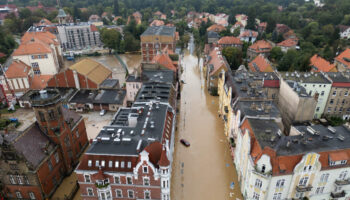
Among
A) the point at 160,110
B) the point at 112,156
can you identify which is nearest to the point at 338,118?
the point at 160,110

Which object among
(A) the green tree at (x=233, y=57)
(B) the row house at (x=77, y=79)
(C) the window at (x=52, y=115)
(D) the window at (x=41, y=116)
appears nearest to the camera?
(D) the window at (x=41, y=116)

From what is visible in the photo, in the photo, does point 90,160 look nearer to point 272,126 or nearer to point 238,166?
point 238,166

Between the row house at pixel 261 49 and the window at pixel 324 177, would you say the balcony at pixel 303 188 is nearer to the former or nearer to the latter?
the window at pixel 324 177

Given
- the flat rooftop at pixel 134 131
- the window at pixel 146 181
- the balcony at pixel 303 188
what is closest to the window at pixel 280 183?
the balcony at pixel 303 188

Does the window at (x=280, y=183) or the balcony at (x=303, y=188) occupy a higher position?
the window at (x=280, y=183)

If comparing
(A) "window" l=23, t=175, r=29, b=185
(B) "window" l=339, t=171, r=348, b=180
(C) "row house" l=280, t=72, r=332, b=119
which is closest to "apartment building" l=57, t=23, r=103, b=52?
(A) "window" l=23, t=175, r=29, b=185

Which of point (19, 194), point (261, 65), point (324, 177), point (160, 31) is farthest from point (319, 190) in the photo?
point (160, 31)

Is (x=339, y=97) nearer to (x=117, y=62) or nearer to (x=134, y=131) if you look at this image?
(x=134, y=131)
